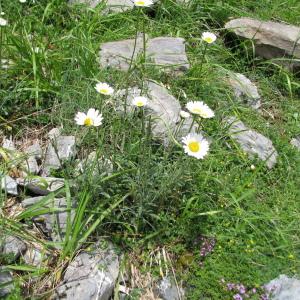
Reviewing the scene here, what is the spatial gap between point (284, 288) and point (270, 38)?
2.32 m

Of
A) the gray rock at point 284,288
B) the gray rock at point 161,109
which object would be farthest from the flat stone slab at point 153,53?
the gray rock at point 284,288

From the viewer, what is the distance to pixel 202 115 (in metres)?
2.54

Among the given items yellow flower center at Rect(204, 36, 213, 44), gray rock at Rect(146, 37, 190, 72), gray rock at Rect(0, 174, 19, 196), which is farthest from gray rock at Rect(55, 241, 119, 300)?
gray rock at Rect(146, 37, 190, 72)

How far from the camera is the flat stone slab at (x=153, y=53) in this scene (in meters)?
3.51

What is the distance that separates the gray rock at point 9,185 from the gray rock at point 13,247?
310 mm

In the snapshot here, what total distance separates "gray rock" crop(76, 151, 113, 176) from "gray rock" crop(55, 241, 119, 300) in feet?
1.30

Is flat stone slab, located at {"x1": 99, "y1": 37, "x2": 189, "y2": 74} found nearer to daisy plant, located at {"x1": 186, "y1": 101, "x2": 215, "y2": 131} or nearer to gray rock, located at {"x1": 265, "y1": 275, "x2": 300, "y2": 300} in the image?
daisy plant, located at {"x1": 186, "y1": 101, "x2": 215, "y2": 131}

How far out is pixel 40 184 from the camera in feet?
8.51

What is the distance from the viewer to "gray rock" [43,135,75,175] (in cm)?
275

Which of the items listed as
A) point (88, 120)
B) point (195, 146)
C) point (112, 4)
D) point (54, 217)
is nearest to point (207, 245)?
point (195, 146)

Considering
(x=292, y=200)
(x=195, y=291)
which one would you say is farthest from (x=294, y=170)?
(x=195, y=291)

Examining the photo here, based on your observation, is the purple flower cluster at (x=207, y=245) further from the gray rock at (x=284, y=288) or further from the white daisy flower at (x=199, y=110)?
the white daisy flower at (x=199, y=110)

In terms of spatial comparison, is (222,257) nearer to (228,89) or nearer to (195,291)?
(195,291)

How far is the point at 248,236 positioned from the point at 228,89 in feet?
4.41
